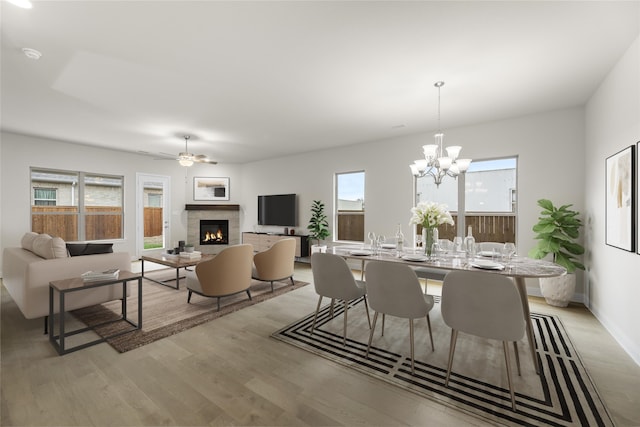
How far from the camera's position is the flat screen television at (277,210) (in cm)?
701

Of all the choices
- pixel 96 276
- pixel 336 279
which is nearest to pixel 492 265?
pixel 336 279

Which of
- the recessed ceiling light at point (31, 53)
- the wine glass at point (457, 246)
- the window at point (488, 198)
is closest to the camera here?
the recessed ceiling light at point (31, 53)

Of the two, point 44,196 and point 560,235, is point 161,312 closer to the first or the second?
point 44,196

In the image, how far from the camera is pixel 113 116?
13.8ft

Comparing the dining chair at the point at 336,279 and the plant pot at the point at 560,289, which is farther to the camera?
the plant pot at the point at 560,289

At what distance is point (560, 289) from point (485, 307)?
2706mm

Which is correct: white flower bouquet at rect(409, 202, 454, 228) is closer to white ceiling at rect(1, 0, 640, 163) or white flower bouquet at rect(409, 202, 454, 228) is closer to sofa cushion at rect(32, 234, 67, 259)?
white ceiling at rect(1, 0, 640, 163)

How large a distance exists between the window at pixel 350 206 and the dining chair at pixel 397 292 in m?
3.73

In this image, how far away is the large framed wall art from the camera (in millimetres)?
2377

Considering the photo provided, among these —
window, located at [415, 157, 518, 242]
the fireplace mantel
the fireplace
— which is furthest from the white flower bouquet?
the fireplace

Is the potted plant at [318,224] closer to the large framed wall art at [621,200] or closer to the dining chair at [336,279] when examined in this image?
the dining chair at [336,279]

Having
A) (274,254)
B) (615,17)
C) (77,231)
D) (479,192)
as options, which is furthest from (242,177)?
(615,17)

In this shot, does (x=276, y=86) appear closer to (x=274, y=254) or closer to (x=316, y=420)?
(x=274, y=254)

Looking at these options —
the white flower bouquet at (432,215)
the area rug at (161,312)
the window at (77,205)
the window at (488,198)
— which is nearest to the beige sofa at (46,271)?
the area rug at (161,312)
